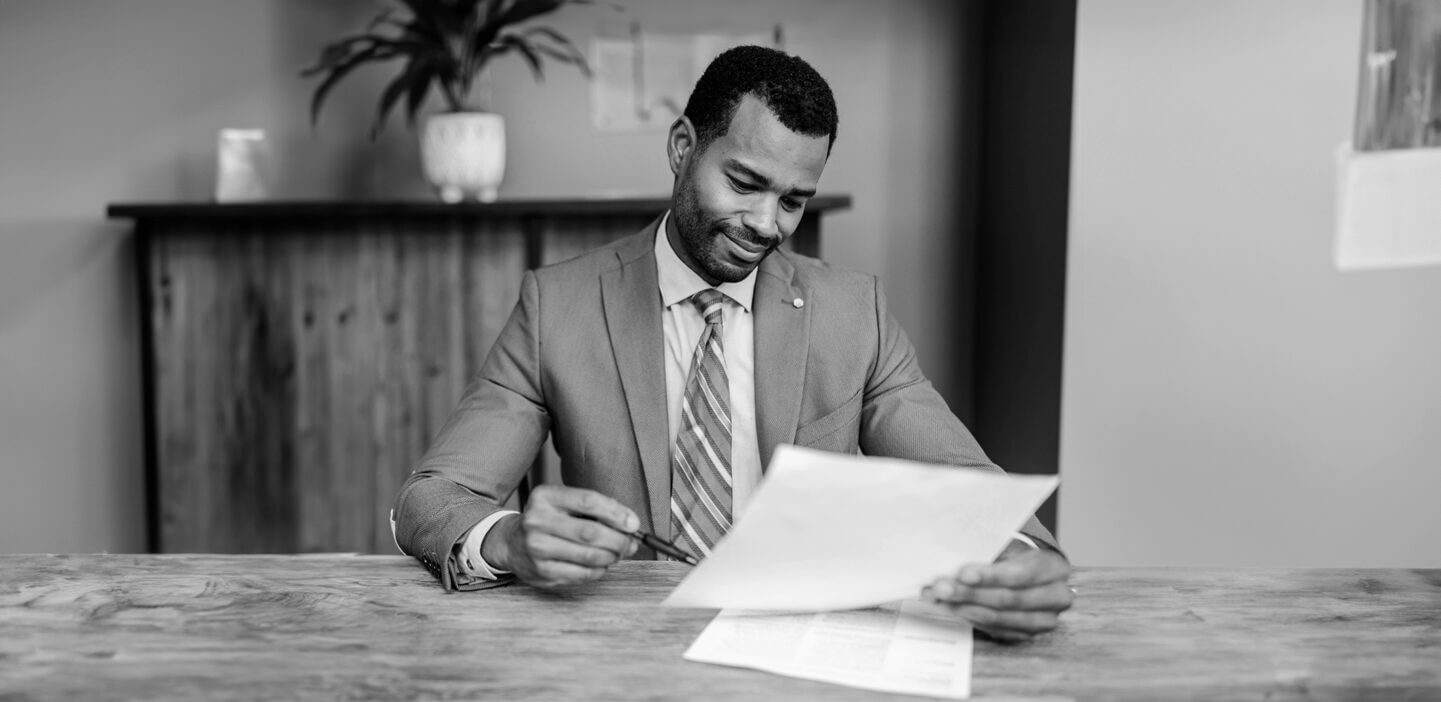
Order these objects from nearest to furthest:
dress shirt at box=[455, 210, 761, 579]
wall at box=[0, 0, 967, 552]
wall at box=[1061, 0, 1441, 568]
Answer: dress shirt at box=[455, 210, 761, 579] → wall at box=[1061, 0, 1441, 568] → wall at box=[0, 0, 967, 552]

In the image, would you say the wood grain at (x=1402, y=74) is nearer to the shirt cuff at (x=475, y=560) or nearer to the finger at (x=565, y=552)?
the finger at (x=565, y=552)

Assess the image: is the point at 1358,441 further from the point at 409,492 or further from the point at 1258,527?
the point at 409,492

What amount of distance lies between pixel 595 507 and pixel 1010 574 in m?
0.42

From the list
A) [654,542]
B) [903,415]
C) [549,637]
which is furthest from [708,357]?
[549,637]

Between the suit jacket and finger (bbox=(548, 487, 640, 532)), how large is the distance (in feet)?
1.28

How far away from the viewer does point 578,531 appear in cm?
112

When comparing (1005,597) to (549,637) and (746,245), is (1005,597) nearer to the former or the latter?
(549,637)

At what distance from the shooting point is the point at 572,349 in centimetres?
164

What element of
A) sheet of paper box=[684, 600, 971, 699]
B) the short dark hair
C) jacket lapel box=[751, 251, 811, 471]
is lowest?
sheet of paper box=[684, 600, 971, 699]

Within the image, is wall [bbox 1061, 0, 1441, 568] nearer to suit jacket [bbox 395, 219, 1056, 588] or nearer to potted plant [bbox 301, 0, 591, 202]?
suit jacket [bbox 395, 219, 1056, 588]

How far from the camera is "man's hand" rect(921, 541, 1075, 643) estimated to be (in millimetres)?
1041

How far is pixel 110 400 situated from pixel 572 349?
2210 mm

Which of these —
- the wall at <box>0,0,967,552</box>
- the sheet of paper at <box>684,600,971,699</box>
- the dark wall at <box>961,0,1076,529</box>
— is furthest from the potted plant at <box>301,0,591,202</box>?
the sheet of paper at <box>684,600,971,699</box>

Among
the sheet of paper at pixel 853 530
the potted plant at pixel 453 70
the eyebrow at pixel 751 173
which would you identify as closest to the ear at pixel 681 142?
the eyebrow at pixel 751 173
